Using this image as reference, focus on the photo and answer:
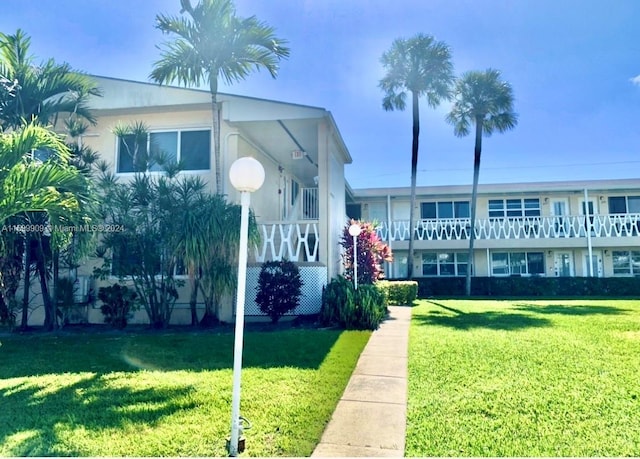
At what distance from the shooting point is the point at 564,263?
22.8 m

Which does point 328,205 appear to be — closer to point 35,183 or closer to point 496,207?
point 35,183

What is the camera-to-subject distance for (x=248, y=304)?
34.5 feet

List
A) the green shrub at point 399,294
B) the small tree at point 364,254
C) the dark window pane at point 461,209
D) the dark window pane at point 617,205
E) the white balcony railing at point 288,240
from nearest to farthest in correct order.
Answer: the white balcony railing at point 288,240
the small tree at point 364,254
the green shrub at point 399,294
the dark window pane at point 617,205
the dark window pane at point 461,209

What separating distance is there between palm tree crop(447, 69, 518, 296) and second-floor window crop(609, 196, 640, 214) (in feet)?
28.3

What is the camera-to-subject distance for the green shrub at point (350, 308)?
9234 mm

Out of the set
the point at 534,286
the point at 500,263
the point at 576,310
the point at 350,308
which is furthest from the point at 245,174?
the point at 500,263

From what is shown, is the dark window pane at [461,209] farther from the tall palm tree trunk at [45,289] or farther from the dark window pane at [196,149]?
the tall palm tree trunk at [45,289]

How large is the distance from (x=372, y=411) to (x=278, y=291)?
5.75 metres

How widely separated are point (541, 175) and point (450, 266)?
640 inches

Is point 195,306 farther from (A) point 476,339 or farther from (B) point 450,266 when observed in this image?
(B) point 450,266

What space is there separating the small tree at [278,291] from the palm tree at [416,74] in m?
10.2

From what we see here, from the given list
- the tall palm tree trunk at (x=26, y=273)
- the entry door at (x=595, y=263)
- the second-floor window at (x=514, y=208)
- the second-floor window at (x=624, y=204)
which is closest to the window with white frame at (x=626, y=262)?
the entry door at (x=595, y=263)

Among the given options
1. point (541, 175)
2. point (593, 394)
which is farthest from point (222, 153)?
point (541, 175)

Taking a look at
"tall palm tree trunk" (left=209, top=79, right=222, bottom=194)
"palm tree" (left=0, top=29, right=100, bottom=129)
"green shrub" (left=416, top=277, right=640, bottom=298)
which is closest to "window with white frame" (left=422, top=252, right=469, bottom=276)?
"green shrub" (left=416, top=277, right=640, bottom=298)
